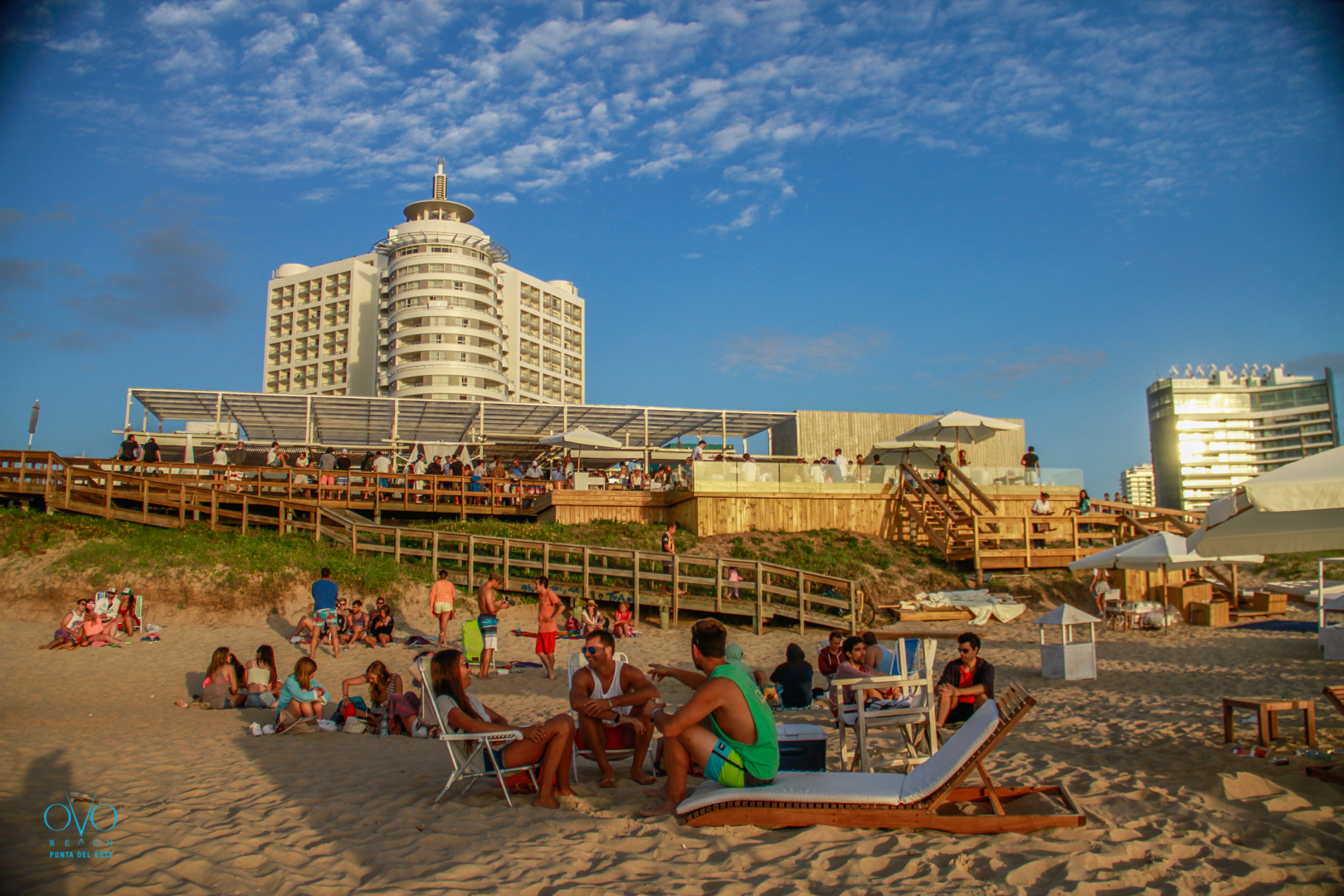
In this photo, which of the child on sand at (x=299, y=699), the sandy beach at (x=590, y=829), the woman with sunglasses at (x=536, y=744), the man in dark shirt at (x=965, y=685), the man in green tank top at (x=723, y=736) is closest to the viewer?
the sandy beach at (x=590, y=829)

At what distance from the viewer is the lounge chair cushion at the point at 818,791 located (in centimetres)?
397

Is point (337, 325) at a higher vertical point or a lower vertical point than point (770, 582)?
higher

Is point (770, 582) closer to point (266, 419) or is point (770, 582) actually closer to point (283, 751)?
point (283, 751)

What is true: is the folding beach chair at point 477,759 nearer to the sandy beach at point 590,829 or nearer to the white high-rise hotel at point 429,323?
the sandy beach at point 590,829

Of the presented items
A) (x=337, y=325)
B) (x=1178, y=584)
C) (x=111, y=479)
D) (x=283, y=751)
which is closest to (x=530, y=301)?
(x=337, y=325)

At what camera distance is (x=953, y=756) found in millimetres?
3906

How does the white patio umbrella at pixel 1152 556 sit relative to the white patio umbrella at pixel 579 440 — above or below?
below

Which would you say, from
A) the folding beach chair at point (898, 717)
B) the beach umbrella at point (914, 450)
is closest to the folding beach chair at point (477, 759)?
the folding beach chair at point (898, 717)

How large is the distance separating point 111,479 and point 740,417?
1869 centimetres

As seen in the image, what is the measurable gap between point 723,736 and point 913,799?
3.16 ft

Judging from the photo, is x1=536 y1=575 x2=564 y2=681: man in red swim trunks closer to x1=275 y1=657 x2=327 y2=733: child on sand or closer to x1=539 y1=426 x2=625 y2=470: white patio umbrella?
x1=275 y1=657 x2=327 y2=733: child on sand

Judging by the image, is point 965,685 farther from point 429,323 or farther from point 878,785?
point 429,323

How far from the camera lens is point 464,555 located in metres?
15.6

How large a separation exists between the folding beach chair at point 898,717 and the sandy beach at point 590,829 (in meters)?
0.47
